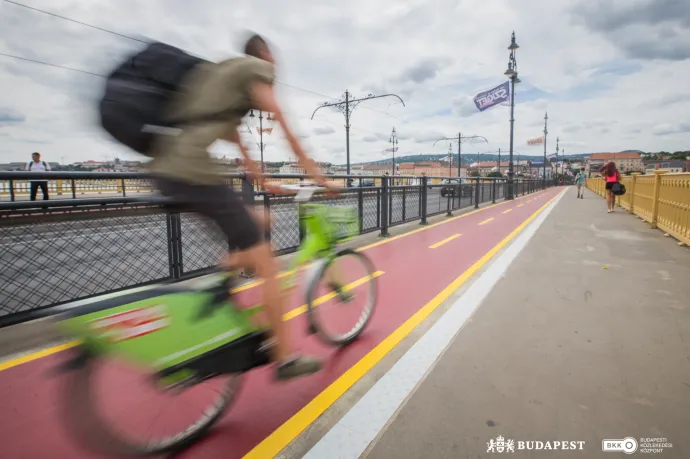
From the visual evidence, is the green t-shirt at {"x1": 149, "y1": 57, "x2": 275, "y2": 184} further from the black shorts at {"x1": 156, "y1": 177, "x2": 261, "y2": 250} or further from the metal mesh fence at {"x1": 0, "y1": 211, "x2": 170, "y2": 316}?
the metal mesh fence at {"x1": 0, "y1": 211, "x2": 170, "y2": 316}

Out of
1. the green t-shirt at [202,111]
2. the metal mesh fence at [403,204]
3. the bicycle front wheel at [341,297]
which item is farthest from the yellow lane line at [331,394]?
the metal mesh fence at [403,204]

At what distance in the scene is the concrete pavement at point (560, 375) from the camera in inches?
74.5

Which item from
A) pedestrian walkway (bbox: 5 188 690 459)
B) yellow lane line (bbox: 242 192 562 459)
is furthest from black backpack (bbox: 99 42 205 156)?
yellow lane line (bbox: 242 192 562 459)

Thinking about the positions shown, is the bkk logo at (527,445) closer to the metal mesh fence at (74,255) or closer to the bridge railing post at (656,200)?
the metal mesh fence at (74,255)

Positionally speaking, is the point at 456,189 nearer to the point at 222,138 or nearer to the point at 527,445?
the point at 527,445

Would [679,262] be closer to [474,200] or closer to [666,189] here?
[666,189]

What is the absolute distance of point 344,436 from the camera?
1.91 metres

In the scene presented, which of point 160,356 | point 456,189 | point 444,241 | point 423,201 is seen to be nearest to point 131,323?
point 160,356

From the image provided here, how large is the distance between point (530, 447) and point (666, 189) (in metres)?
9.34

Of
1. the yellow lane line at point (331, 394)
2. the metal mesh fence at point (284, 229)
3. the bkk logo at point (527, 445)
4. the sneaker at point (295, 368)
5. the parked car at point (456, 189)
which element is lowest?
the bkk logo at point (527, 445)

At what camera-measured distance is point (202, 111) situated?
168cm

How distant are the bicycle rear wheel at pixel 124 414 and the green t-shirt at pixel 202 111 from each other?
872 millimetres

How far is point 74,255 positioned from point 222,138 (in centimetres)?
251

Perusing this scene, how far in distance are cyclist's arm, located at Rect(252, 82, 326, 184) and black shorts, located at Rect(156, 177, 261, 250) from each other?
0.42m
